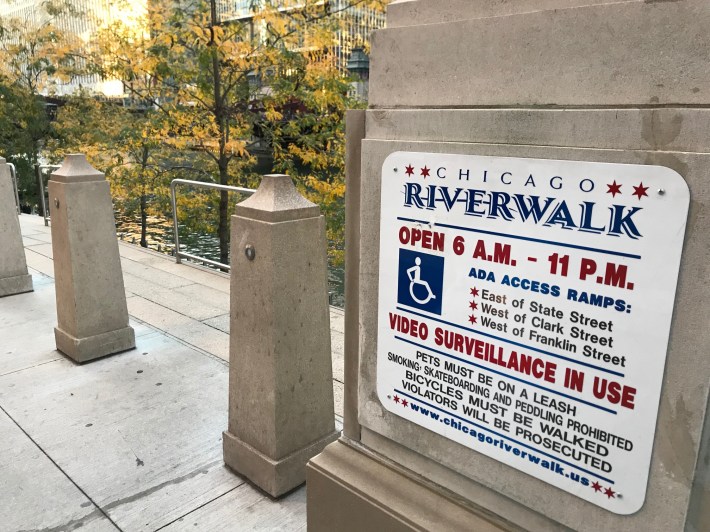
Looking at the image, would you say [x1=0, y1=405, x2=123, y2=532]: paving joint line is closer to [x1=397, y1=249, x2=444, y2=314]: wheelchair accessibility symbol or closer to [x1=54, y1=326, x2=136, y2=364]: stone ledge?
[x1=54, y1=326, x2=136, y2=364]: stone ledge

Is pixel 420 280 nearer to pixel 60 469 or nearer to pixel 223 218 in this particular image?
pixel 60 469

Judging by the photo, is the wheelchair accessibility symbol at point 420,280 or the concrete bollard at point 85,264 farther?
the concrete bollard at point 85,264

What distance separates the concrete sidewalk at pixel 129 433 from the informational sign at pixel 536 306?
159 cm

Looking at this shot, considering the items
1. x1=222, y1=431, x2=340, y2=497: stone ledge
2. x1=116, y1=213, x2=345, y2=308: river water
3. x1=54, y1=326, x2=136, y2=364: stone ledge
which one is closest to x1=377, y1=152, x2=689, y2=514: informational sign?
x1=222, y1=431, x2=340, y2=497: stone ledge

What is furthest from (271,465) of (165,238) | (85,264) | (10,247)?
(165,238)

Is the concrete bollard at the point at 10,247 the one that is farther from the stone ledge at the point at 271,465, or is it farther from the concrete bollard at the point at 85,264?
the stone ledge at the point at 271,465

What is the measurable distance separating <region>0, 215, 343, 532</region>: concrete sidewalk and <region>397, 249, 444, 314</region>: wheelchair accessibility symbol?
166 centimetres

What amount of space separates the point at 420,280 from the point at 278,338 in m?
1.30

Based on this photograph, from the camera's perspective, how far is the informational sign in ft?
4.89

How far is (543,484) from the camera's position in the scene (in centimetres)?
178

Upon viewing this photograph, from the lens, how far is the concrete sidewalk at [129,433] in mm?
3068

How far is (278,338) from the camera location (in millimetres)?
3035

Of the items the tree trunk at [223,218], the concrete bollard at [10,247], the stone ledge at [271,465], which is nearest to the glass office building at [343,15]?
the tree trunk at [223,218]

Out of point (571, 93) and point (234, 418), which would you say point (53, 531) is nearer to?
point (234, 418)
